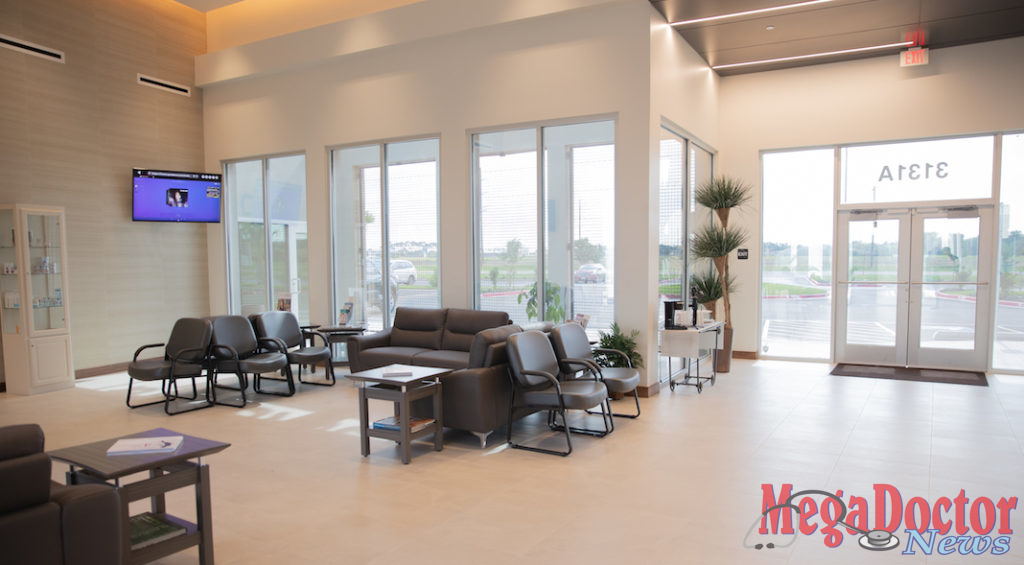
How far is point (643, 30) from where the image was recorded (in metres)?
6.47

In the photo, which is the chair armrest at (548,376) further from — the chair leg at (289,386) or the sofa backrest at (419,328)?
the chair leg at (289,386)

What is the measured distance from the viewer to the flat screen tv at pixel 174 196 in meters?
8.68

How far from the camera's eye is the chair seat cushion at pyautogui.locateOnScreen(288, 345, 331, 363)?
7188 mm

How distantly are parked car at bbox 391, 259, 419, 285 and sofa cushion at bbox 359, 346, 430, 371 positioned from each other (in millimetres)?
1291

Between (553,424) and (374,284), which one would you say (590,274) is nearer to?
(553,424)

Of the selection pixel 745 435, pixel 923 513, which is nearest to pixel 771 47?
pixel 745 435

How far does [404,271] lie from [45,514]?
599cm

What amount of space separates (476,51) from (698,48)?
284 cm

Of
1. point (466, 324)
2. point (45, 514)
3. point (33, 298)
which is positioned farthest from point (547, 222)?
point (33, 298)

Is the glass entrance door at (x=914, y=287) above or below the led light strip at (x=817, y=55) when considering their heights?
below

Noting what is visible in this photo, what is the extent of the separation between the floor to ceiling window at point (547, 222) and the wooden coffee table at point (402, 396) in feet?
8.23

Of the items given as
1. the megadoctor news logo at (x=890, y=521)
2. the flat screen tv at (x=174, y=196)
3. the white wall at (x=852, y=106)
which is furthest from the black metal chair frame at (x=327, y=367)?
the white wall at (x=852, y=106)

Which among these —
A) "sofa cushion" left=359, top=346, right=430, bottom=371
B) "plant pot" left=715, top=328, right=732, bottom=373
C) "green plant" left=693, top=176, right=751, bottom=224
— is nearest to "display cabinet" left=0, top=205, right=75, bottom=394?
"sofa cushion" left=359, top=346, right=430, bottom=371

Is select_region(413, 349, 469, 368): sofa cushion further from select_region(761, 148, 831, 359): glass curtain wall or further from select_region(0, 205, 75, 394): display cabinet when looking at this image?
select_region(761, 148, 831, 359): glass curtain wall
